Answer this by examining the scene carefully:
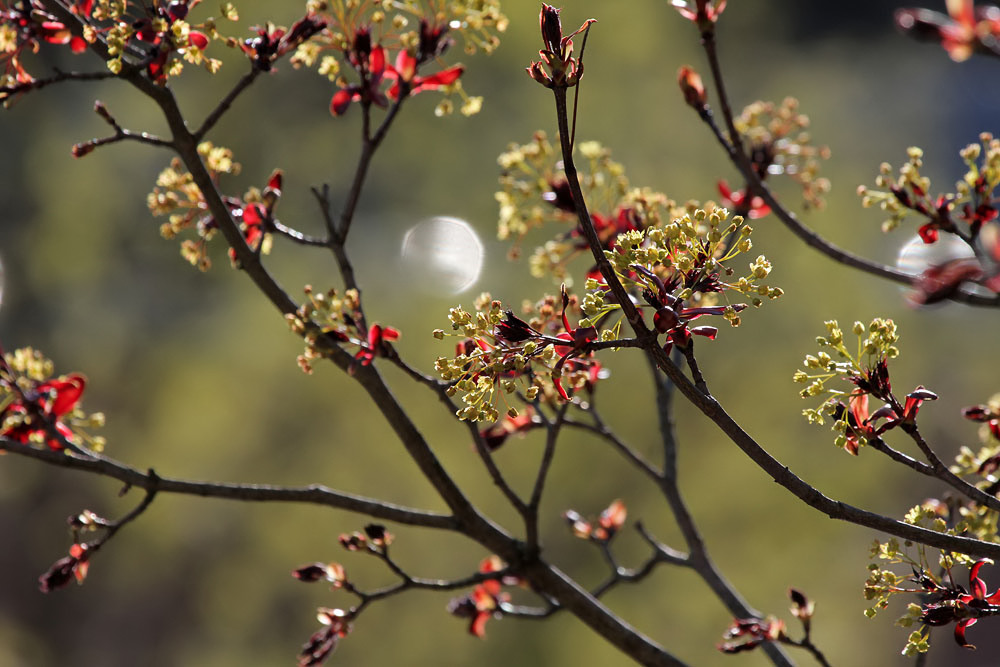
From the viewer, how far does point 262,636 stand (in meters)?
4.44

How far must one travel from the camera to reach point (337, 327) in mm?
794

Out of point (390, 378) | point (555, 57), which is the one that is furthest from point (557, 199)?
point (390, 378)

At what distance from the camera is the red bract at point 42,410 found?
2.75ft

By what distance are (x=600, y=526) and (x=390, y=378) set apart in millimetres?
2882

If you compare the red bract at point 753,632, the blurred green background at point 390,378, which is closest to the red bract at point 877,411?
the red bract at point 753,632

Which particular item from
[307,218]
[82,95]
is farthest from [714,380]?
[82,95]

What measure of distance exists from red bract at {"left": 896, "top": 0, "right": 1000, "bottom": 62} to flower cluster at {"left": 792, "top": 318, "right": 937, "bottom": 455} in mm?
239

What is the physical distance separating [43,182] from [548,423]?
Answer: 18.9 ft

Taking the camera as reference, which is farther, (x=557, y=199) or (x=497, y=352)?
(x=557, y=199)

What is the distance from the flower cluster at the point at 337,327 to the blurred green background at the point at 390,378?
2.93m

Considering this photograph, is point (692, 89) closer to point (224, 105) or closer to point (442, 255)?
point (224, 105)

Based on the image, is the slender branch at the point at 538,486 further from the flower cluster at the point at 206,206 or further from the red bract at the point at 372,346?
the flower cluster at the point at 206,206

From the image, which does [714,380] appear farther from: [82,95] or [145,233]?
[82,95]

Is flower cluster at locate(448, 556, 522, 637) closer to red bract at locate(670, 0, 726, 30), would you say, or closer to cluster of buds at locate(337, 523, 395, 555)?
cluster of buds at locate(337, 523, 395, 555)
